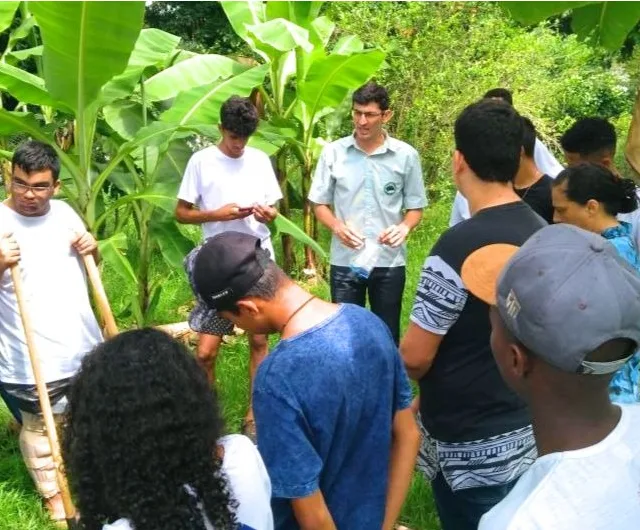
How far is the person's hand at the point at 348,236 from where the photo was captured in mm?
4406

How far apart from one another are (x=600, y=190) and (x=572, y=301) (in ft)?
6.18

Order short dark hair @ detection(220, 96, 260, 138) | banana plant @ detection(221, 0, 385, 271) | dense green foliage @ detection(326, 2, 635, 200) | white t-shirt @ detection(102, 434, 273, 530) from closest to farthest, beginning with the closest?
white t-shirt @ detection(102, 434, 273, 530) < short dark hair @ detection(220, 96, 260, 138) < banana plant @ detection(221, 0, 385, 271) < dense green foliage @ detection(326, 2, 635, 200)

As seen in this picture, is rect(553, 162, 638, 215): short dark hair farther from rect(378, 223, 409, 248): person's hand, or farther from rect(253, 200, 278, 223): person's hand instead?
rect(253, 200, 278, 223): person's hand

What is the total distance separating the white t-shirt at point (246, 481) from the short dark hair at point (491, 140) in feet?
3.72

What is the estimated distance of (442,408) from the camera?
2451mm

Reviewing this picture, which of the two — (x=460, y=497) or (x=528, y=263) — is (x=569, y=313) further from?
(x=460, y=497)

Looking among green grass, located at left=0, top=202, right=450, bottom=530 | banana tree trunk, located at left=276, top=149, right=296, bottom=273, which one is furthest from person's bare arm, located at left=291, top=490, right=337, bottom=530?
banana tree trunk, located at left=276, top=149, right=296, bottom=273

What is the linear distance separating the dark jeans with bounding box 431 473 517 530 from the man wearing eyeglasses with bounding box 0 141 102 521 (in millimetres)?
1625

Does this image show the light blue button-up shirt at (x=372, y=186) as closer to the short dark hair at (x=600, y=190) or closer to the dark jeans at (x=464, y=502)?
the short dark hair at (x=600, y=190)

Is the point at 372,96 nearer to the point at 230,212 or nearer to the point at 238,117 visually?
the point at 238,117

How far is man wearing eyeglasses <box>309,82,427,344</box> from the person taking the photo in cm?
450

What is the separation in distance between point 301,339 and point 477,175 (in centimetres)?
83

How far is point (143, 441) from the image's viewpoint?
4.87 ft

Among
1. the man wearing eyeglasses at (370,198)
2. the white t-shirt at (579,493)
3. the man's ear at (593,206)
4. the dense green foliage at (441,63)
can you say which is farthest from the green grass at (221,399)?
the man's ear at (593,206)
